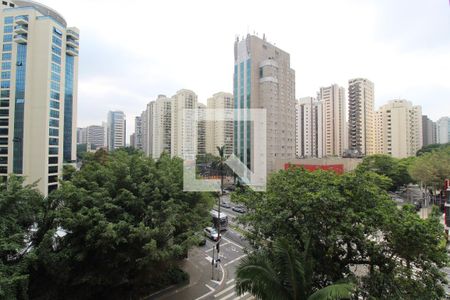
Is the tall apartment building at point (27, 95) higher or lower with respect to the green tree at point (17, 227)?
higher

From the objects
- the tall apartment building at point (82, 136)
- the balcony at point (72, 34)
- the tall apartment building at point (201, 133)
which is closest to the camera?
the tall apartment building at point (201, 133)

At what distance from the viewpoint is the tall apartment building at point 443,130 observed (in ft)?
246

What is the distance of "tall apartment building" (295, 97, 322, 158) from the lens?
55.3 meters

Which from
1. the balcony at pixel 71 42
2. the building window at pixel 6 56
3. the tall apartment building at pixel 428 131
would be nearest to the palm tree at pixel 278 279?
the building window at pixel 6 56

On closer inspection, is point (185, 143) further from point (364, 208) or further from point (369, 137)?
point (369, 137)

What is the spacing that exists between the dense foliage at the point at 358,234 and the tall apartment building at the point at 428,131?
7616 cm

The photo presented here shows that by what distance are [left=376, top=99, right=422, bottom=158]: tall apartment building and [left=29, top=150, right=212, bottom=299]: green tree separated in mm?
55580

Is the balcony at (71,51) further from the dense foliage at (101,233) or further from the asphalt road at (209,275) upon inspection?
the asphalt road at (209,275)

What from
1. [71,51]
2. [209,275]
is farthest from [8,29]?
[209,275]

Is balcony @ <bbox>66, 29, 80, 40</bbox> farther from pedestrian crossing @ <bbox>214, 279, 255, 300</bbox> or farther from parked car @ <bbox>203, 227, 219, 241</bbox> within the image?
pedestrian crossing @ <bbox>214, 279, 255, 300</bbox>

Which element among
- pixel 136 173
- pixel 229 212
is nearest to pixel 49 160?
pixel 229 212

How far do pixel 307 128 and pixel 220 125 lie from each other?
39.8 metres

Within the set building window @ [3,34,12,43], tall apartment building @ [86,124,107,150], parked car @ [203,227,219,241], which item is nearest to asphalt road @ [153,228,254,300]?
parked car @ [203,227,219,241]

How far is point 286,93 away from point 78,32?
2756cm
